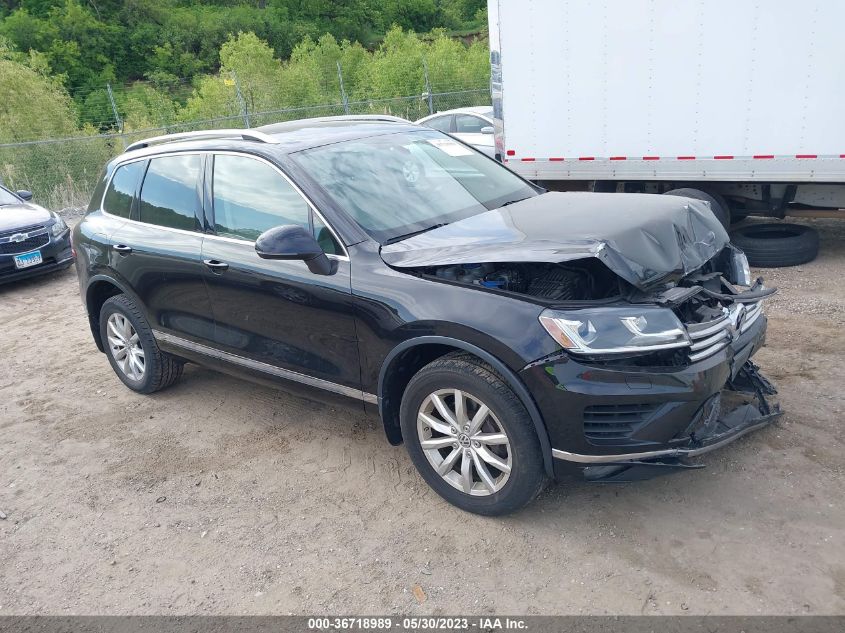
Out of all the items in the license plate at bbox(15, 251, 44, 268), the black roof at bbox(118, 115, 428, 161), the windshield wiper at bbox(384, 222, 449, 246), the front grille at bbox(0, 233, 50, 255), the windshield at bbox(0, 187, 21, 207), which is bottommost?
the license plate at bbox(15, 251, 44, 268)

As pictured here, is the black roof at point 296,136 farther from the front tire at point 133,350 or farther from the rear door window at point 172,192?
the front tire at point 133,350

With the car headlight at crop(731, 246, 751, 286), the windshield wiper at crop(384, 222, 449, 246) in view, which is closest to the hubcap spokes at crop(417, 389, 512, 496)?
the windshield wiper at crop(384, 222, 449, 246)

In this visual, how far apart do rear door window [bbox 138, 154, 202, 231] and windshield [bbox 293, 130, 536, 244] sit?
890mm

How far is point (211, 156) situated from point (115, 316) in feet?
5.55

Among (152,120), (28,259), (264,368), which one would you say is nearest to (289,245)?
(264,368)

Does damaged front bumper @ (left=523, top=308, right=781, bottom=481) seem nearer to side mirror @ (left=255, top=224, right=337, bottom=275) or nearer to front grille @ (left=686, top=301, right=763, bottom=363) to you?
front grille @ (left=686, top=301, right=763, bottom=363)

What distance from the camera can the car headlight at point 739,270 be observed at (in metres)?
3.92

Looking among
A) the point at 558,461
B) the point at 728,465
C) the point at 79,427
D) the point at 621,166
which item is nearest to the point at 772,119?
the point at 621,166

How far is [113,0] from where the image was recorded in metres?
66.0

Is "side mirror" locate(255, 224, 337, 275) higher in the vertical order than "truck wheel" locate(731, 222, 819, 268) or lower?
higher

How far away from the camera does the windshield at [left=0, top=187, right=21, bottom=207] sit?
389 inches

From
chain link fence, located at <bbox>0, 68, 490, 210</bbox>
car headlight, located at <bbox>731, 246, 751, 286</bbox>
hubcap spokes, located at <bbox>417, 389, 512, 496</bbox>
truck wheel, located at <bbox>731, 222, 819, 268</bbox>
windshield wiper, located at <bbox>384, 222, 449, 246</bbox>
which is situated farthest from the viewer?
chain link fence, located at <bbox>0, 68, 490, 210</bbox>

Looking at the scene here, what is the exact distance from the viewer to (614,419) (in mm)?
3002

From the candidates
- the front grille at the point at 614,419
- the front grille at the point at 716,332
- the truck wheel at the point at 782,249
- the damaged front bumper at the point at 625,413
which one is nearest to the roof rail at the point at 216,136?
the damaged front bumper at the point at 625,413
